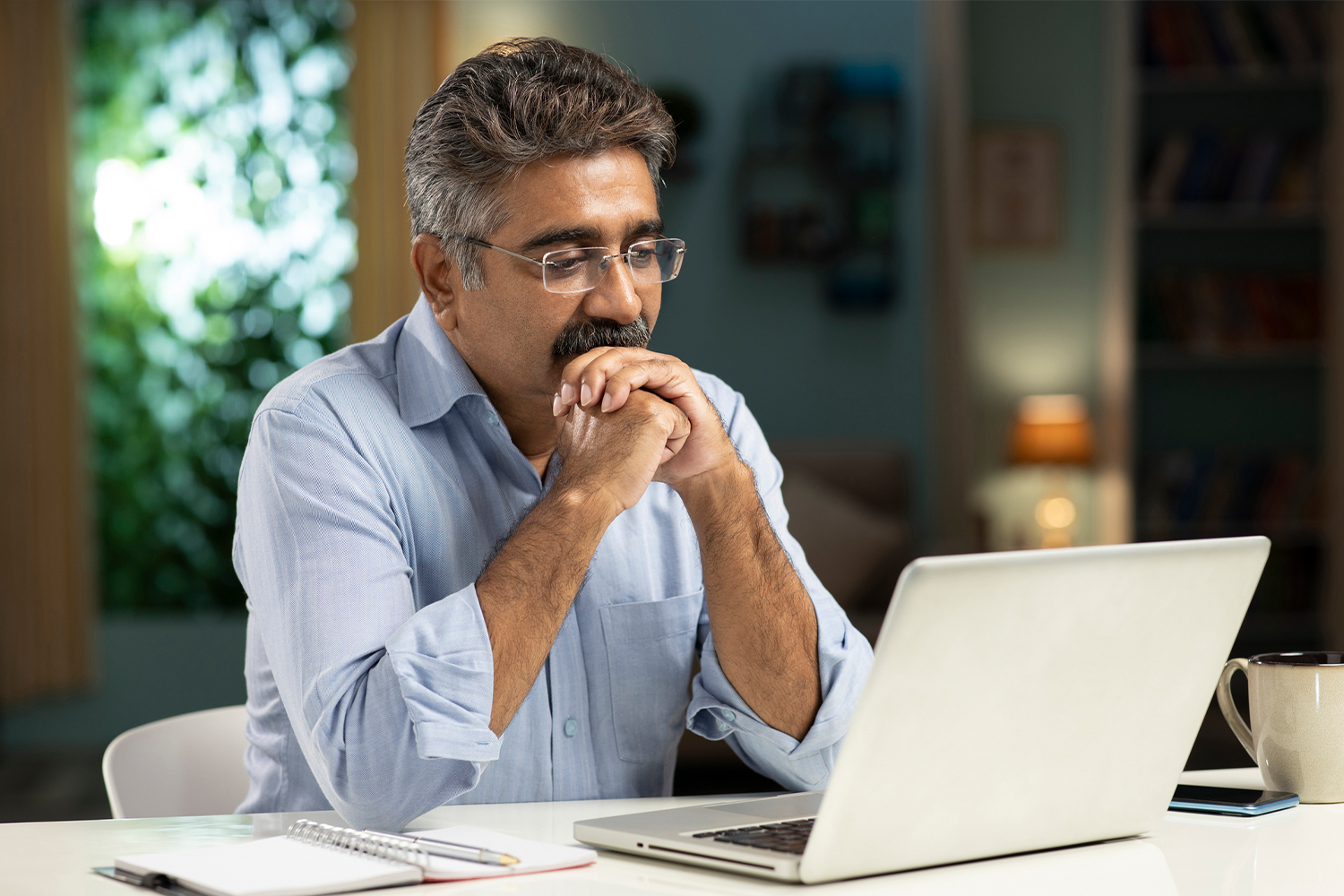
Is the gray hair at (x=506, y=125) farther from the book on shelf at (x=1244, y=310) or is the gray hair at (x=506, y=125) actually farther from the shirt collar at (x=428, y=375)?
the book on shelf at (x=1244, y=310)

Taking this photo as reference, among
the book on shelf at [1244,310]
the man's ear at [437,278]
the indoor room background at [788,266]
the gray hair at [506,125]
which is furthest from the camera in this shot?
the book on shelf at [1244,310]

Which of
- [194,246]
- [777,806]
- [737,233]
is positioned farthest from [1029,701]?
[194,246]

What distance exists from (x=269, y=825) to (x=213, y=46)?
4.52m

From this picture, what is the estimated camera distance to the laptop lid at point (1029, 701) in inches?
29.4

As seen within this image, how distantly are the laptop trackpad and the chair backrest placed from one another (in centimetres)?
59

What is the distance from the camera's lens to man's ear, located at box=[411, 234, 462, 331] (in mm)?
1386

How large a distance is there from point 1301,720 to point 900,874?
43 centimetres

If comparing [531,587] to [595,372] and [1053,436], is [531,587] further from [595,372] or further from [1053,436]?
[1053,436]

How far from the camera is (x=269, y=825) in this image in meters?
0.98

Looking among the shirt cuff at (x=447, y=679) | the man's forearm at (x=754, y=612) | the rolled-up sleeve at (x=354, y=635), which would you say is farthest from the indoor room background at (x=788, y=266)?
the shirt cuff at (x=447, y=679)

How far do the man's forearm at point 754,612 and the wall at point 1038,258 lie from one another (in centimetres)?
426

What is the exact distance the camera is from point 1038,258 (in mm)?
5371

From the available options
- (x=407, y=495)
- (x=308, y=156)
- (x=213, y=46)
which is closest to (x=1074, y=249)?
(x=308, y=156)

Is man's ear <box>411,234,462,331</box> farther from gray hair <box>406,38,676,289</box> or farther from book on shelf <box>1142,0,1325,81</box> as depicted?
book on shelf <box>1142,0,1325,81</box>
